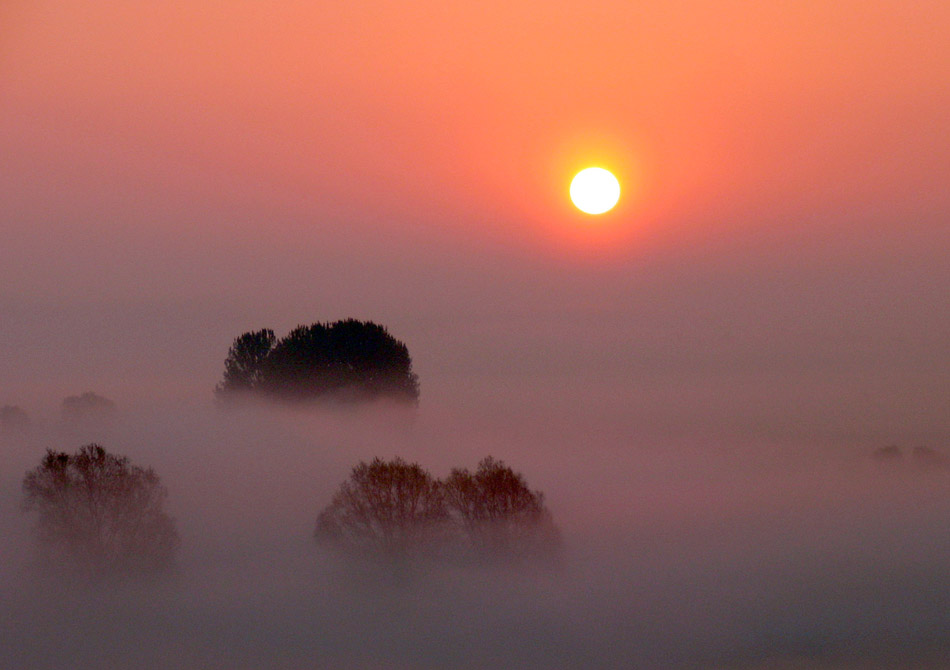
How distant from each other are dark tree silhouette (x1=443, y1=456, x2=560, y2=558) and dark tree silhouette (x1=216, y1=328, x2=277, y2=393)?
40.0 metres

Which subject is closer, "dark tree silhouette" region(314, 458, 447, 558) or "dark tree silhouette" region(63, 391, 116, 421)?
"dark tree silhouette" region(314, 458, 447, 558)

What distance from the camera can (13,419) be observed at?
511ft

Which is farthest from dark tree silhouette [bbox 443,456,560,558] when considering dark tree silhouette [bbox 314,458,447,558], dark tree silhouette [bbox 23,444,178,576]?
dark tree silhouette [bbox 23,444,178,576]

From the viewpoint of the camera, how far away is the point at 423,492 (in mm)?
97938

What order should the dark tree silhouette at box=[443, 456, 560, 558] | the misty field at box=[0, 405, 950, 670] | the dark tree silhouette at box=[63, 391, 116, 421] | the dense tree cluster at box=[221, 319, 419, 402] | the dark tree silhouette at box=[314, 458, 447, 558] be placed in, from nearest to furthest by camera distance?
the misty field at box=[0, 405, 950, 670] → the dark tree silhouette at box=[314, 458, 447, 558] → the dark tree silhouette at box=[443, 456, 560, 558] → the dense tree cluster at box=[221, 319, 419, 402] → the dark tree silhouette at box=[63, 391, 116, 421]

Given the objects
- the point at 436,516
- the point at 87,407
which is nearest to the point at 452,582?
the point at 436,516

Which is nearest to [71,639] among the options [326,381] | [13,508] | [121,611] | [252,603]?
[121,611]

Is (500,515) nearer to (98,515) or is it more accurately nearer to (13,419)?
(98,515)

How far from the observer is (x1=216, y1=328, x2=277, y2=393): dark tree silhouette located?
135 metres

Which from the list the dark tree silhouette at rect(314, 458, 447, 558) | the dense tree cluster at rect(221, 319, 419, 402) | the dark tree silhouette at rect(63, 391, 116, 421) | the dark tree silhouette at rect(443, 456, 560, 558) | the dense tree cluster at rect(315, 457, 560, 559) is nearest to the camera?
the dense tree cluster at rect(315, 457, 560, 559)

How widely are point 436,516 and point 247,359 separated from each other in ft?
146

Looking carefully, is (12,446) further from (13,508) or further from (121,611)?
(121,611)

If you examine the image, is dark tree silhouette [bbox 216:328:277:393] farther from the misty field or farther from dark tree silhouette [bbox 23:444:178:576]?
dark tree silhouette [bbox 23:444:178:576]

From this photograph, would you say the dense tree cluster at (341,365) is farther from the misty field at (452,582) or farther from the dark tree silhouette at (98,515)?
the dark tree silhouette at (98,515)
